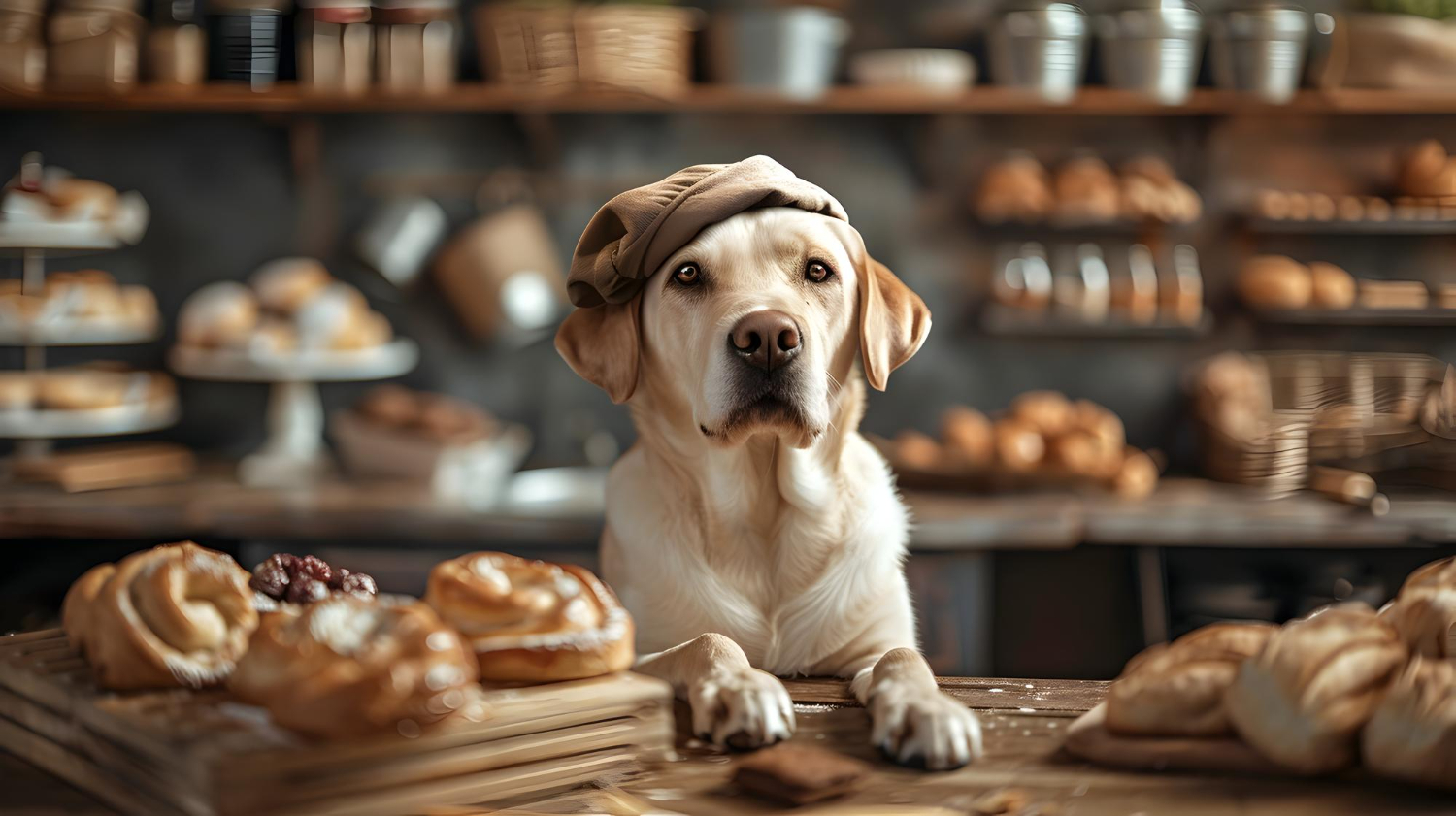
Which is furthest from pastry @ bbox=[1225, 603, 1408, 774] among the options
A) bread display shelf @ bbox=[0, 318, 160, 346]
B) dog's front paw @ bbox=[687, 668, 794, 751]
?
bread display shelf @ bbox=[0, 318, 160, 346]

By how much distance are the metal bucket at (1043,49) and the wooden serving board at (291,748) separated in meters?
3.06

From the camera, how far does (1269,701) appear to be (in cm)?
80

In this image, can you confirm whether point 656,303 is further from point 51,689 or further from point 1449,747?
point 1449,747

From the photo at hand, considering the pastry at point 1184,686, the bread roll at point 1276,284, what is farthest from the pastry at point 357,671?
the bread roll at point 1276,284

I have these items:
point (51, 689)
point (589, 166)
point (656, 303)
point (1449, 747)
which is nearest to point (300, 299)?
point (589, 166)

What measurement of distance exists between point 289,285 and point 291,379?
1.07ft

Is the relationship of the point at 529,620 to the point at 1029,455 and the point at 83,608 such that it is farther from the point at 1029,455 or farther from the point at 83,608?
the point at 1029,455

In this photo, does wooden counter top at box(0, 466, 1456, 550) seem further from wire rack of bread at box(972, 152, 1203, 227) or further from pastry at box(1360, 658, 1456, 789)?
pastry at box(1360, 658, 1456, 789)

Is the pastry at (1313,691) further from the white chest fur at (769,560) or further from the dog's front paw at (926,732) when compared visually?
the white chest fur at (769,560)

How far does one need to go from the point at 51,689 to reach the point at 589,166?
3282mm

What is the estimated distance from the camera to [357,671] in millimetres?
727

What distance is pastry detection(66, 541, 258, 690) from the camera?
2.75 feet

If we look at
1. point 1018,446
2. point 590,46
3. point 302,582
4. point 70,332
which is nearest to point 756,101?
point 590,46

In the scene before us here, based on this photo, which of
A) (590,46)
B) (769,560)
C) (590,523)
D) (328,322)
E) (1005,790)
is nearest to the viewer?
(1005,790)
